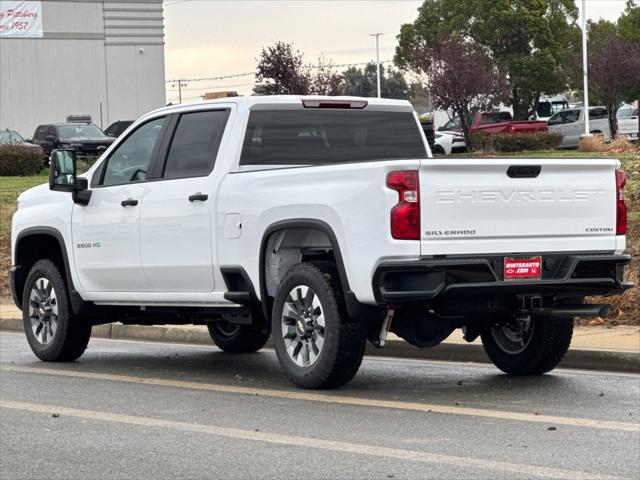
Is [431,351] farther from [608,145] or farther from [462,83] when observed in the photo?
[462,83]

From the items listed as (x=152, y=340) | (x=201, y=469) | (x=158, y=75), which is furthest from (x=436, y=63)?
(x=201, y=469)

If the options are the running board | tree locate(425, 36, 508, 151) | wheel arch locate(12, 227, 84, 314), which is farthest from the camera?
tree locate(425, 36, 508, 151)

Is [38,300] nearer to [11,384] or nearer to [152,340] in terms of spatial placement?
[11,384]

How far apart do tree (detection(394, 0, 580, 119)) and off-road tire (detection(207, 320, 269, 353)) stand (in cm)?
6006

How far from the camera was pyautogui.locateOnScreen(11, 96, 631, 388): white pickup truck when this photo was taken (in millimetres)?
9109

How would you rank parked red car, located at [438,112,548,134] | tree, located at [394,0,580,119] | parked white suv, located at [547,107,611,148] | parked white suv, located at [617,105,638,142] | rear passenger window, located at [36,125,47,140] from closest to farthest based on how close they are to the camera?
rear passenger window, located at [36,125,47,140] → parked white suv, located at [617,105,638,142] → parked red car, located at [438,112,548,134] → parked white suv, located at [547,107,611,148] → tree, located at [394,0,580,119]

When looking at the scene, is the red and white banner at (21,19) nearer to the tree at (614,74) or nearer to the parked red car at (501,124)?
the parked red car at (501,124)

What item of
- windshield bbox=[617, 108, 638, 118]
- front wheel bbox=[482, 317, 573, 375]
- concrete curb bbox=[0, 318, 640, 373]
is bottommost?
concrete curb bbox=[0, 318, 640, 373]

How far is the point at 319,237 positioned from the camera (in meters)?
9.89

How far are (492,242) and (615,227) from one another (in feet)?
3.46

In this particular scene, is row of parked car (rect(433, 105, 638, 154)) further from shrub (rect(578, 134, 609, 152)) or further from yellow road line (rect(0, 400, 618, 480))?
yellow road line (rect(0, 400, 618, 480))

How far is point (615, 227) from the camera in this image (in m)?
9.72

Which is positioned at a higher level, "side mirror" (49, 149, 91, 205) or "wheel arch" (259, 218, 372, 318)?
"side mirror" (49, 149, 91, 205)

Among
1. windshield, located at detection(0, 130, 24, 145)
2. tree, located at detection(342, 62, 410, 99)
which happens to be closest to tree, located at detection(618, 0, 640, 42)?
tree, located at detection(342, 62, 410, 99)
